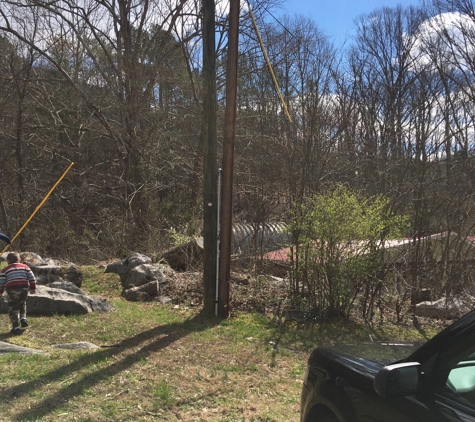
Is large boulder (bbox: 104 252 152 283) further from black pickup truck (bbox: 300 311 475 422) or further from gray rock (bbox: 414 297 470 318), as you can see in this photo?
black pickup truck (bbox: 300 311 475 422)

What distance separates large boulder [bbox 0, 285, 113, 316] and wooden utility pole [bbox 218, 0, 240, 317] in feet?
6.66

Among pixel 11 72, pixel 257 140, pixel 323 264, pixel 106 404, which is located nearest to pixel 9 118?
pixel 11 72

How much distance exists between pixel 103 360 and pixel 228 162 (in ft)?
12.2

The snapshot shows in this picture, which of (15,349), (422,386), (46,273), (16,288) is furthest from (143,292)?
(422,386)

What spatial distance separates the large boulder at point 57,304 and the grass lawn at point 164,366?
246 mm

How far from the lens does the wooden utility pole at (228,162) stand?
776cm

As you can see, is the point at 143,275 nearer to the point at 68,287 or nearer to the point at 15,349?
the point at 68,287

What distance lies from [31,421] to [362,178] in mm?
9959

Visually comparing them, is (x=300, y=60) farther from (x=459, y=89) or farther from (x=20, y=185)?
(x=20, y=185)

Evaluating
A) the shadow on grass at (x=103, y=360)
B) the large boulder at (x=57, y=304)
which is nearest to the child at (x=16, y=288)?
the large boulder at (x=57, y=304)

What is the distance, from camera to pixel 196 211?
15.7m

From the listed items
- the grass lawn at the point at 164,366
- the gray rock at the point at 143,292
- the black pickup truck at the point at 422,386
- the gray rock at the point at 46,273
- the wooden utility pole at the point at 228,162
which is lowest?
the grass lawn at the point at 164,366

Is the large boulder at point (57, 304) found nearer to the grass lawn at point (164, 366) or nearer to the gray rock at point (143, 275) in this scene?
the grass lawn at point (164, 366)

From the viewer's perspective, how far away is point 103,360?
5.62m
